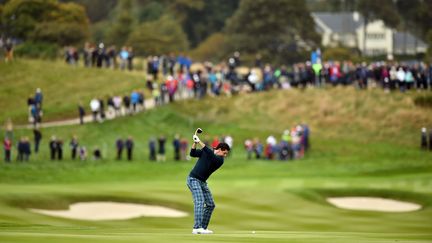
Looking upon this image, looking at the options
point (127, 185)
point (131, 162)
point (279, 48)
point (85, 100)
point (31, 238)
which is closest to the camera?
point (31, 238)

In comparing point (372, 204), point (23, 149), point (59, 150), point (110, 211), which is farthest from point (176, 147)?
point (110, 211)

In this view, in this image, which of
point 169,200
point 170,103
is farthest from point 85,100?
point 169,200

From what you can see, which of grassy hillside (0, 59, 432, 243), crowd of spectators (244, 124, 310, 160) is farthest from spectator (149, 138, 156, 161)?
crowd of spectators (244, 124, 310, 160)

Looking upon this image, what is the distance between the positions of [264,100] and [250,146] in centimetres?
1257

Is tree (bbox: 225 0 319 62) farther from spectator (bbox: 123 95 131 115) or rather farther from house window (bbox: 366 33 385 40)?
spectator (bbox: 123 95 131 115)

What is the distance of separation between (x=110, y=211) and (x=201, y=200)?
587 inches

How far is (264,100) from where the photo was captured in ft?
242

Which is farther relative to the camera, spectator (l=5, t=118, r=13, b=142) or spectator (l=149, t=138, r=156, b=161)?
spectator (l=5, t=118, r=13, b=142)

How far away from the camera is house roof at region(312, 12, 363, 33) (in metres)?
166

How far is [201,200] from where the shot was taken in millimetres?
25219

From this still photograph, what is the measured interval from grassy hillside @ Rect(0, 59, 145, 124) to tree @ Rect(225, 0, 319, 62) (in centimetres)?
4522

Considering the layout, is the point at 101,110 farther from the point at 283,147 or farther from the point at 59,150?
the point at 283,147

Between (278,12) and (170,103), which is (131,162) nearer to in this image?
(170,103)

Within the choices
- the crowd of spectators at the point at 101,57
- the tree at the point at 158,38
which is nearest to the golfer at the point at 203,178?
the crowd of spectators at the point at 101,57
